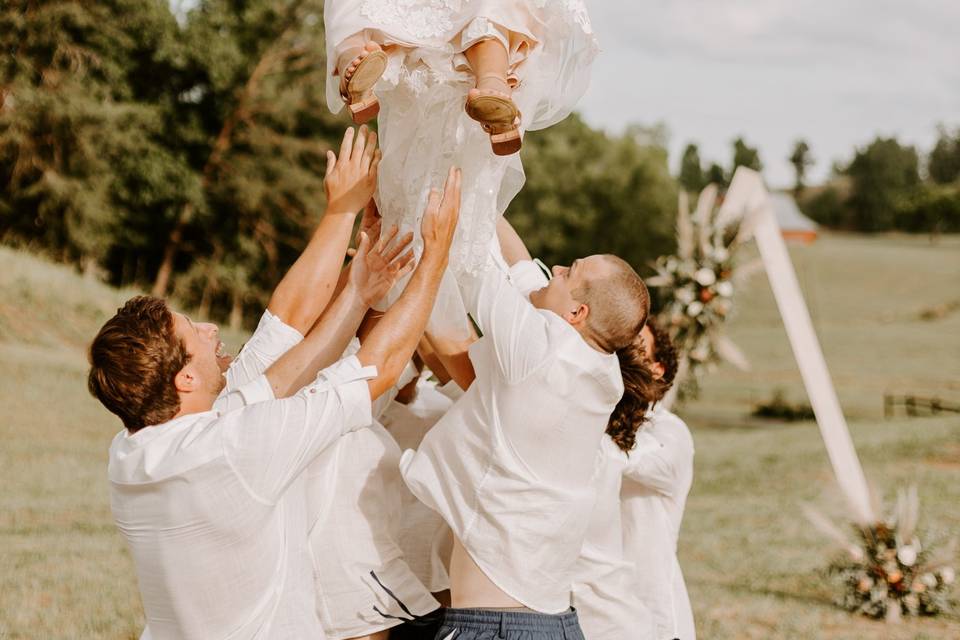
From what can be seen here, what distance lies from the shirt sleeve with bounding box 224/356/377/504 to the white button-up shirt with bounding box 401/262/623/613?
418 mm

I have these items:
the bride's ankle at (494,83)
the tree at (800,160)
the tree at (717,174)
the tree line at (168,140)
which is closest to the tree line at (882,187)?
the tree at (800,160)

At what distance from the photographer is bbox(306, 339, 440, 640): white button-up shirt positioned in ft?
11.0

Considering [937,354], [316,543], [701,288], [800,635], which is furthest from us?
[937,354]

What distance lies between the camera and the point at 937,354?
127ft

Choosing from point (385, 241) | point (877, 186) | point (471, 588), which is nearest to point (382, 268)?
point (385, 241)

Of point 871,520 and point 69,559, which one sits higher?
point 871,520

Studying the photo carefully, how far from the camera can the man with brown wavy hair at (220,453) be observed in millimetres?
2859

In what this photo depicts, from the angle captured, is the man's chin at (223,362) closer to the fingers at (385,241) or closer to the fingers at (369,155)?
the fingers at (385,241)

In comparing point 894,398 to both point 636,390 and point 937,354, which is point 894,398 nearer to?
point 937,354

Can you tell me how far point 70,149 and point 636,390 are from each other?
89.4ft

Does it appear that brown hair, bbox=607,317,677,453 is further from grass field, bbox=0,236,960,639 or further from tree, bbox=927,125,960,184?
tree, bbox=927,125,960,184

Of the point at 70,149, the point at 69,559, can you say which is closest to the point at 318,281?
the point at 69,559

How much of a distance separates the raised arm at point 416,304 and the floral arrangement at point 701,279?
13.7 ft

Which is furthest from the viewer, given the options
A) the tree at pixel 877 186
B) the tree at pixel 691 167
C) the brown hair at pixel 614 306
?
the tree at pixel 877 186
